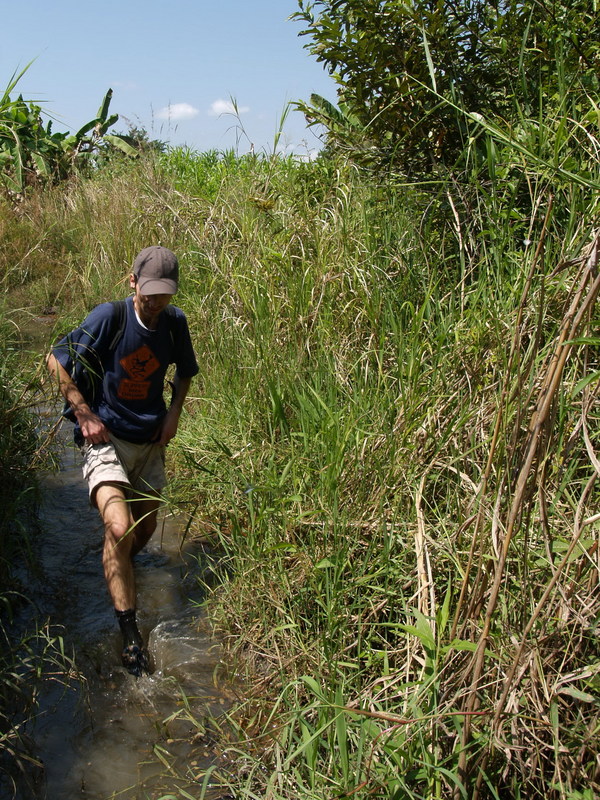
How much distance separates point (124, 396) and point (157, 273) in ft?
2.19

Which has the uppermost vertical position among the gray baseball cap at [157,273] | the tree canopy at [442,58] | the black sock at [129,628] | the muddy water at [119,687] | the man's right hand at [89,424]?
the tree canopy at [442,58]

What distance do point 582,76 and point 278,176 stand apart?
10.6 ft

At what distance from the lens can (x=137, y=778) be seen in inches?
118

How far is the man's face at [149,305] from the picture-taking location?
3803 mm

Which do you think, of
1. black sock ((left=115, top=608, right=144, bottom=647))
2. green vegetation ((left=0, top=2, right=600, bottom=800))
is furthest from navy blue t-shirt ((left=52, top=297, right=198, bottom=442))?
black sock ((left=115, top=608, right=144, bottom=647))

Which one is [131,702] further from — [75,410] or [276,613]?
[75,410]

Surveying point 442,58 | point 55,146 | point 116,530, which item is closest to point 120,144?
point 55,146

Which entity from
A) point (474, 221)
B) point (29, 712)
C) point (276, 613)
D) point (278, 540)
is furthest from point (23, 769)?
point (474, 221)

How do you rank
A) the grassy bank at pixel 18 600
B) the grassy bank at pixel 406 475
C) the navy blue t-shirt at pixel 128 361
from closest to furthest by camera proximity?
1. the grassy bank at pixel 406 475
2. the grassy bank at pixel 18 600
3. the navy blue t-shirt at pixel 128 361

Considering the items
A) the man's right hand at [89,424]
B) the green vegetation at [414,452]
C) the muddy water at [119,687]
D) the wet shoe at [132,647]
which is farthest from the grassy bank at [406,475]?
the man's right hand at [89,424]

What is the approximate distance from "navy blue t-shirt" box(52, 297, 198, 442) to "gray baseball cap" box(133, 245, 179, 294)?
0.67ft

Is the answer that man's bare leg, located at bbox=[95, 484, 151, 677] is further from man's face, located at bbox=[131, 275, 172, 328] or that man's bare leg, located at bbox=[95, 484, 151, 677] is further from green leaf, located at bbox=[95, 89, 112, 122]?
green leaf, located at bbox=[95, 89, 112, 122]

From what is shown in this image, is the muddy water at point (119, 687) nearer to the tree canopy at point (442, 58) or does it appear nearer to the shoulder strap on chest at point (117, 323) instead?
the shoulder strap on chest at point (117, 323)

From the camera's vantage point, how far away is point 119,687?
3.51 meters
